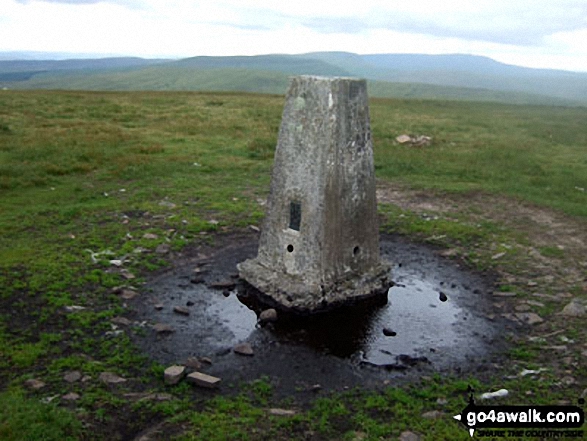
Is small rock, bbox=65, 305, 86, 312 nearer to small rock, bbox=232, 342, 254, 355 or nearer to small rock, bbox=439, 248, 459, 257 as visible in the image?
small rock, bbox=232, 342, 254, 355

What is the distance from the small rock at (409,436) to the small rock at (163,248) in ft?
26.2

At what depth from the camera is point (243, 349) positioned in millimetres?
9008

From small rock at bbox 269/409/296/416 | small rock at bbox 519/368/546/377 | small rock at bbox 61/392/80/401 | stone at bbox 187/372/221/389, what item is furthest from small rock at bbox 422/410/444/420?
small rock at bbox 61/392/80/401

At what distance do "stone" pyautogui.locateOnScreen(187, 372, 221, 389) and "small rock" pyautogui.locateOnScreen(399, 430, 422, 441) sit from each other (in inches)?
110

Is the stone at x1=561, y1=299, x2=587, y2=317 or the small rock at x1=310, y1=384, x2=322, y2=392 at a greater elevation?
the stone at x1=561, y1=299, x2=587, y2=317

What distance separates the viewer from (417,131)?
34469 millimetres

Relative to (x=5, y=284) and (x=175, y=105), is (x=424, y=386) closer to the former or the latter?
(x=5, y=284)

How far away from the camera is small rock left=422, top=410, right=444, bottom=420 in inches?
283

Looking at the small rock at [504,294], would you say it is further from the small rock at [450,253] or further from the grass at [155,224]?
the small rock at [450,253]

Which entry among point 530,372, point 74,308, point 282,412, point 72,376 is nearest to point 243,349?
point 282,412

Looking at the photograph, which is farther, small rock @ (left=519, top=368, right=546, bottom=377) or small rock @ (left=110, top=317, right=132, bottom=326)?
small rock @ (left=110, top=317, right=132, bottom=326)

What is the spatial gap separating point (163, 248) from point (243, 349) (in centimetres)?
503

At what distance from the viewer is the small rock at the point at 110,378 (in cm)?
783

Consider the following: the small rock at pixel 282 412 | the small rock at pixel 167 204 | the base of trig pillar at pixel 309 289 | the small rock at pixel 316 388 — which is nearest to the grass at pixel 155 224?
the small rock at pixel 167 204
